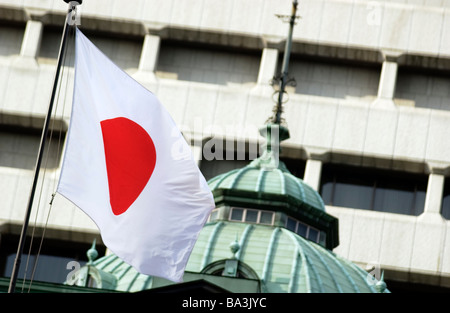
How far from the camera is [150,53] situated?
6544 cm

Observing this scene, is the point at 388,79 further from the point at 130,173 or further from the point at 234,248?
the point at 130,173

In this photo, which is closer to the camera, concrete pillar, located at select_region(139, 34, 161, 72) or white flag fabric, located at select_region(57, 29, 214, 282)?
white flag fabric, located at select_region(57, 29, 214, 282)

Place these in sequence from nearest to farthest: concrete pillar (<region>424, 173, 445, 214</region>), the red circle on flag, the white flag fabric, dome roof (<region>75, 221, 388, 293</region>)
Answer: the white flag fabric
the red circle on flag
dome roof (<region>75, 221, 388, 293</region>)
concrete pillar (<region>424, 173, 445, 214</region>)

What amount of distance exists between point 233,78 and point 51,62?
27.6 feet

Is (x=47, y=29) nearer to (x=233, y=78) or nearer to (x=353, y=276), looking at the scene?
(x=233, y=78)

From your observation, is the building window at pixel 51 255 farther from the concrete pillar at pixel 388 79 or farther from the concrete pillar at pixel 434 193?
the concrete pillar at pixel 434 193

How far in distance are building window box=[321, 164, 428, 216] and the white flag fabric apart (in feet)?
127

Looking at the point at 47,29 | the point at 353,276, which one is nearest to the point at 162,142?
the point at 353,276

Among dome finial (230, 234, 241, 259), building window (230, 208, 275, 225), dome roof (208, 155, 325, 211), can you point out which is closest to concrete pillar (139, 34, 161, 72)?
dome roof (208, 155, 325, 211)

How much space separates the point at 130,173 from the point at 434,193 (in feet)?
130

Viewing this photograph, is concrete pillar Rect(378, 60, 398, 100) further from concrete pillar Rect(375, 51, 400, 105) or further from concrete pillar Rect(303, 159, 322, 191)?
concrete pillar Rect(303, 159, 322, 191)

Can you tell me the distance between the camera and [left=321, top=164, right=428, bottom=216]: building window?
6444cm
